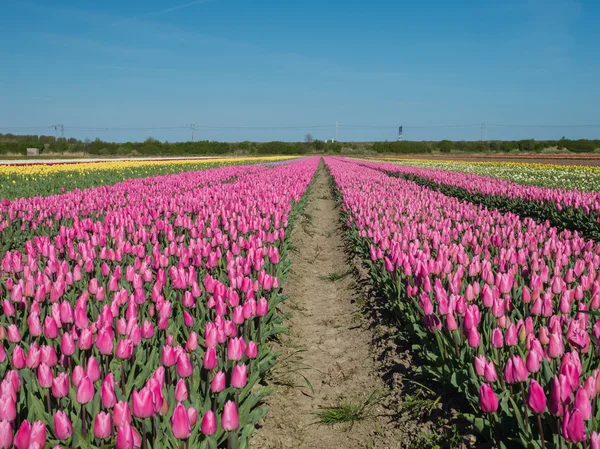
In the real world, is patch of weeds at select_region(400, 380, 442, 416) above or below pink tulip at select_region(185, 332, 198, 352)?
below

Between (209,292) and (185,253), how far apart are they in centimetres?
107

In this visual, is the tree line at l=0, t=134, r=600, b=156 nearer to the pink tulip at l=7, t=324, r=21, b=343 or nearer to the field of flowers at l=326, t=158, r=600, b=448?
the field of flowers at l=326, t=158, r=600, b=448

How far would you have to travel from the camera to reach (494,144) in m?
94.2

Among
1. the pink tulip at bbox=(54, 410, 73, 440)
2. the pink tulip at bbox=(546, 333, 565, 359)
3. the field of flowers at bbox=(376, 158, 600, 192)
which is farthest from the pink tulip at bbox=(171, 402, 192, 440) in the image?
the field of flowers at bbox=(376, 158, 600, 192)

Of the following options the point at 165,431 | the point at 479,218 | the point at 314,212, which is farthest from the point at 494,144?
the point at 165,431

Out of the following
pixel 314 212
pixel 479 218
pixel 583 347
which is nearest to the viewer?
pixel 583 347

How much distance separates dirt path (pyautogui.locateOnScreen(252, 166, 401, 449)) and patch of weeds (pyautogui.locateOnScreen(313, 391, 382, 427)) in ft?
0.07

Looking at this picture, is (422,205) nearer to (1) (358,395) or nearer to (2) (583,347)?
(1) (358,395)

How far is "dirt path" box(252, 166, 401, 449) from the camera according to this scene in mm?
3193

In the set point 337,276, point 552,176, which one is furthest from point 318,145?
point 337,276

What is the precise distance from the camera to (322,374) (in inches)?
162

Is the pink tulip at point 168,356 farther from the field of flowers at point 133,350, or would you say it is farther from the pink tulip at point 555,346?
the pink tulip at point 555,346

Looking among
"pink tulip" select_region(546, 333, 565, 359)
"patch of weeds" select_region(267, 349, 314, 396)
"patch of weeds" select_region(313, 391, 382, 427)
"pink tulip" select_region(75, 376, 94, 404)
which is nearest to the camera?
"pink tulip" select_region(75, 376, 94, 404)

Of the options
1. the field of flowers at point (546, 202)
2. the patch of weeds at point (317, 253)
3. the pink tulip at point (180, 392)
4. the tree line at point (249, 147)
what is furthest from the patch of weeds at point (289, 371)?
the tree line at point (249, 147)
